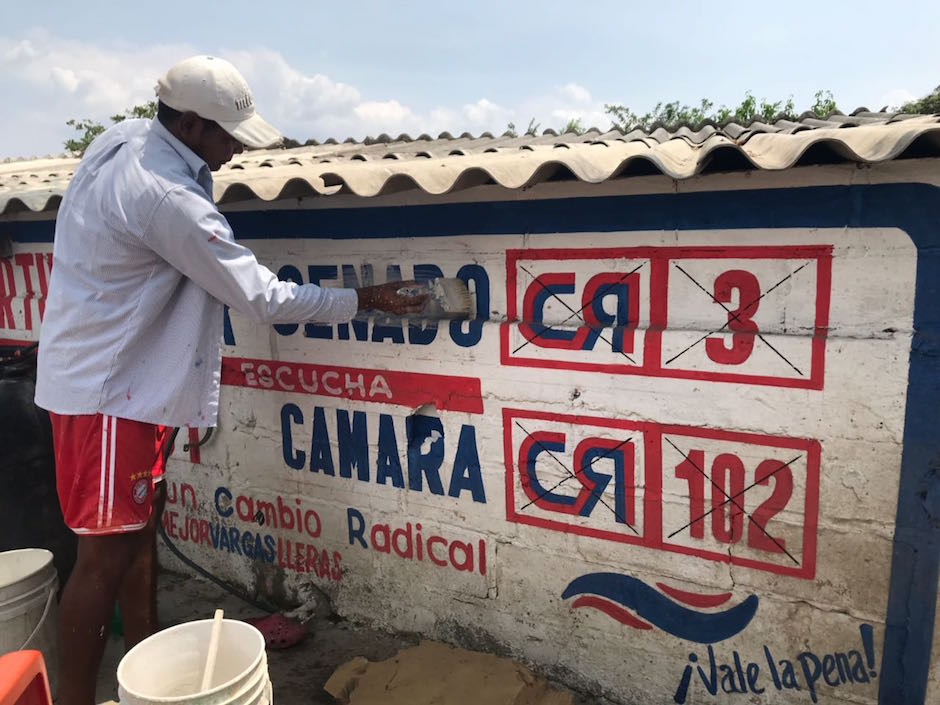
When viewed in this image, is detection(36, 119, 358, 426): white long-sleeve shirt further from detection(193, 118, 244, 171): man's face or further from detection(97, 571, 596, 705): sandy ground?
detection(97, 571, 596, 705): sandy ground

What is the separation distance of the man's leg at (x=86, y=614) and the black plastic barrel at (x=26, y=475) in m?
1.14

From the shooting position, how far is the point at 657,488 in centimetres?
264

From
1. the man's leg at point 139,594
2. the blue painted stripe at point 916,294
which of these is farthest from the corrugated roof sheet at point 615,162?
the man's leg at point 139,594

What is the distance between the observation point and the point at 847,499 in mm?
2344

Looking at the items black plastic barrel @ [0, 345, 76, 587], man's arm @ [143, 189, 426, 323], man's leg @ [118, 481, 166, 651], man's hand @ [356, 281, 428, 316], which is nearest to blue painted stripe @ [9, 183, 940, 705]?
man's hand @ [356, 281, 428, 316]

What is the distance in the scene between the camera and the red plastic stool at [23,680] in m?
1.45

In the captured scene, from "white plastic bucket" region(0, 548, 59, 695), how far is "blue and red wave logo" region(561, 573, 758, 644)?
2.05 meters

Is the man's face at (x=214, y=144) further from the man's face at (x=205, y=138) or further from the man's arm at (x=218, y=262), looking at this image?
the man's arm at (x=218, y=262)

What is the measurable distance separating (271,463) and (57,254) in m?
1.50

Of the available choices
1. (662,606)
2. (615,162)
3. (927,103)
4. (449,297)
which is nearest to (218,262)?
(449,297)

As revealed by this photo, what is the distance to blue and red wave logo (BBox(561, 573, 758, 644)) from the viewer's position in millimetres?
2562

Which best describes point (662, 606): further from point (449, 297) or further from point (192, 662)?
point (192, 662)

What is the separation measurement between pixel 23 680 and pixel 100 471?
3.37ft

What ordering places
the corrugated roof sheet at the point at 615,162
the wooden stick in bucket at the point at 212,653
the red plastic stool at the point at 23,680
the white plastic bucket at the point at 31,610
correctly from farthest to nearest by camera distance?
the white plastic bucket at the point at 31,610 < the wooden stick in bucket at the point at 212,653 < the corrugated roof sheet at the point at 615,162 < the red plastic stool at the point at 23,680
